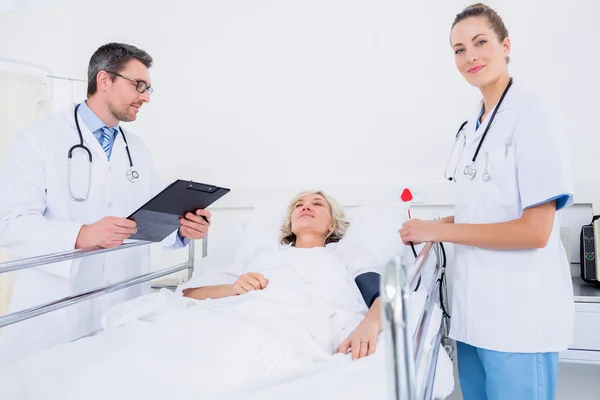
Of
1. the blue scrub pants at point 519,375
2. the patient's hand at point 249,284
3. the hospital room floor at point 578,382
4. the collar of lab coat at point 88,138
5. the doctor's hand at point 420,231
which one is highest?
the collar of lab coat at point 88,138

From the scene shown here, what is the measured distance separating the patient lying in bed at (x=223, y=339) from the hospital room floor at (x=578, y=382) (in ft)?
3.61

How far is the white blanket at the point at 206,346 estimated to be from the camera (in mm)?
889

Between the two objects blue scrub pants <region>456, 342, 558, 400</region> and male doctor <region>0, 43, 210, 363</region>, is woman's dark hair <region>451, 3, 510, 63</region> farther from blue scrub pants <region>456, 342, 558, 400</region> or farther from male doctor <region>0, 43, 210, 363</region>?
male doctor <region>0, 43, 210, 363</region>

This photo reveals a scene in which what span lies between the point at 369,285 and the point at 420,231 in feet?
0.91

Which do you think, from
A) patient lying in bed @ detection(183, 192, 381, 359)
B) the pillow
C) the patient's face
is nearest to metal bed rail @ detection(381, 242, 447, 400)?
patient lying in bed @ detection(183, 192, 381, 359)

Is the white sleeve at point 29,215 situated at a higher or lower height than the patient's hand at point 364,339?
higher

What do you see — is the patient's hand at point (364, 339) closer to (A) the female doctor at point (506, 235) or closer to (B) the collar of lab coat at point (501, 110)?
(A) the female doctor at point (506, 235)

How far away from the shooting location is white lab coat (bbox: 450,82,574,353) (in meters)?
1.12

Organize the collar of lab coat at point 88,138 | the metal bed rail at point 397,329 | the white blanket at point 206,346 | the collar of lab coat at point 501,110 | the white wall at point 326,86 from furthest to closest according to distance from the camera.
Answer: the white wall at point 326,86, the collar of lab coat at point 88,138, the collar of lab coat at point 501,110, the white blanket at point 206,346, the metal bed rail at point 397,329

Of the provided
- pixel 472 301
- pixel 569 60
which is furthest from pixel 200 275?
pixel 569 60

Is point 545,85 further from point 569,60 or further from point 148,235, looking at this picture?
point 148,235

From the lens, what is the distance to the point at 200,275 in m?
1.73

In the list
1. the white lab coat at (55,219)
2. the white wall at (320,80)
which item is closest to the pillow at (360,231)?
the white wall at (320,80)

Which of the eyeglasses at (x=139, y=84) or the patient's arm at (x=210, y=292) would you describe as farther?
the eyeglasses at (x=139, y=84)
